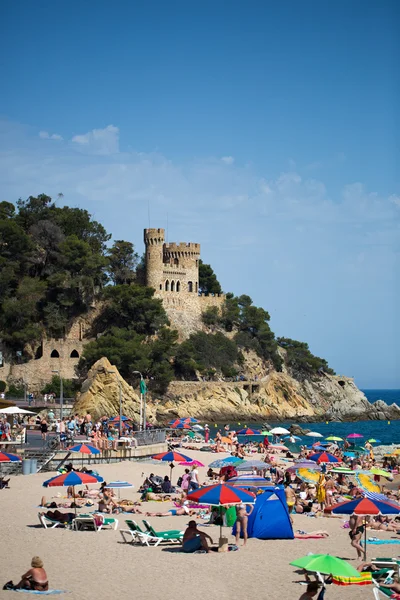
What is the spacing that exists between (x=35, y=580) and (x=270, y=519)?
6.42 metres

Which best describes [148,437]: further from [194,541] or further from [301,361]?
[301,361]

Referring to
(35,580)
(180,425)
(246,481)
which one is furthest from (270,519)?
(180,425)

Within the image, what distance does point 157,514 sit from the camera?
771 inches

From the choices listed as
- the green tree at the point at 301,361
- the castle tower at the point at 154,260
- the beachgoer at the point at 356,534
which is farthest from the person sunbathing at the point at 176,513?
the green tree at the point at 301,361

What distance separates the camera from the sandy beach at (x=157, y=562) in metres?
12.7

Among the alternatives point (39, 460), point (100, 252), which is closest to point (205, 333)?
point (100, 252)

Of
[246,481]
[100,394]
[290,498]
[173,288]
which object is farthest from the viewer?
[173,288]

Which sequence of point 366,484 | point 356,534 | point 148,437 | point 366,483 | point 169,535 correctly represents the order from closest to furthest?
point 356,534, point 169,535, point 366,484, point 366,483, point 148,437

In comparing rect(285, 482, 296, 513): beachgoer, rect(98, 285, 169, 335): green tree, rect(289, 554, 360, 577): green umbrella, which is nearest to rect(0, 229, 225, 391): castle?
rect(98, 285, 169, 335): green tree

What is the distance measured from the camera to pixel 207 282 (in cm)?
9088

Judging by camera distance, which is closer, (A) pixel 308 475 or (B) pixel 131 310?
(A) pixel 308 475

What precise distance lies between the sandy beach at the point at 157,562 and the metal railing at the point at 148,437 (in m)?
12.2

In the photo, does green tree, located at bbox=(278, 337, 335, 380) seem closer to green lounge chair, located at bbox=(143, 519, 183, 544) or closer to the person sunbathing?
the person sunbathing

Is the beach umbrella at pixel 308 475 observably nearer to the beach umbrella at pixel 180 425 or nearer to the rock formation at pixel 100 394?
the rock formation at pixel 100 394
